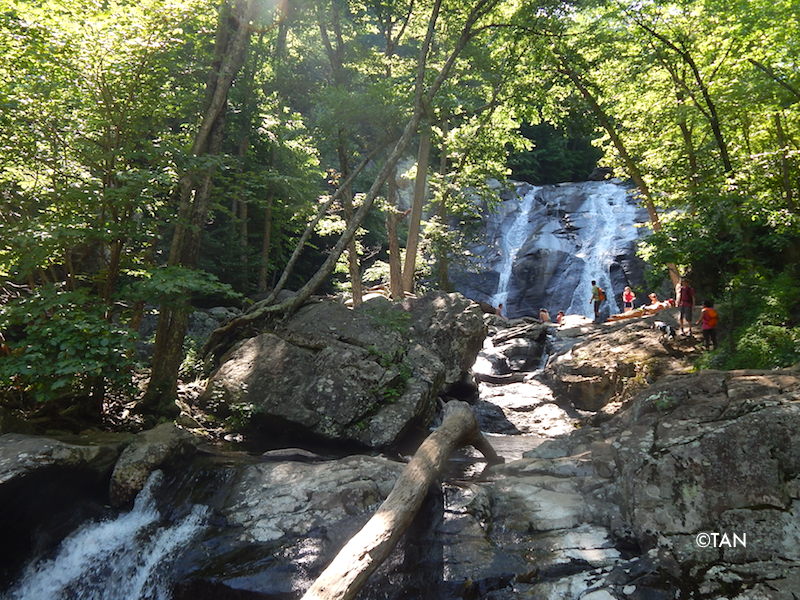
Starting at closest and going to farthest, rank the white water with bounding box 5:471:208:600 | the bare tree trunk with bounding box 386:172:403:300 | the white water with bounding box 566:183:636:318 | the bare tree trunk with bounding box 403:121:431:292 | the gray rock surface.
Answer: the white water with bounding box 5:471:208:600, the gray rock surface, the bare tree trunk with bounding box 403:121:431:292, the bare tree trunk with bounding box 386:172:403:300, the white water with bounding box 566:183:636:318

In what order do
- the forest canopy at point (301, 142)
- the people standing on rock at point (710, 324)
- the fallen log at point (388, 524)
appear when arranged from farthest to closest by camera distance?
the people standing on rock at point (710, 324)
the forest canopy at point (301, 142)
the fallen log at point (388, 524)

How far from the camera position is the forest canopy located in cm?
617

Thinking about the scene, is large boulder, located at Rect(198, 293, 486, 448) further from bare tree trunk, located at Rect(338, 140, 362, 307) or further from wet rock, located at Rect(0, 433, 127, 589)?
bare tree trunk, located at Rect(338, 140, 362, 307)

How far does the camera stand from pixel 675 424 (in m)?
5.21

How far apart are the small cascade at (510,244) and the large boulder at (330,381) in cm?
1746

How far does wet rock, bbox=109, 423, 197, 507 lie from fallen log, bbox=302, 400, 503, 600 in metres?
2.78

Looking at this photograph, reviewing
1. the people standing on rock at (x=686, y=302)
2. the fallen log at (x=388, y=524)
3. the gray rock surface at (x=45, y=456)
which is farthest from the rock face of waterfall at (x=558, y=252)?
the gray rock surface at (x=45, y=456)

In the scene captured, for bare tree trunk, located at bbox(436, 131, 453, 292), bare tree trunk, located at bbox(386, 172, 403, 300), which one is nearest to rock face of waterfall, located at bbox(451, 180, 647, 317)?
bare tree trunk, located at bbox(436, 131, 453, 292)

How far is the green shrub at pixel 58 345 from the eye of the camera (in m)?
5.59

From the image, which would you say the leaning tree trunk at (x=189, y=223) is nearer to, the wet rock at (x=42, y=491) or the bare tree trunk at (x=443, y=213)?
the wet rock at (x=42, y=491)

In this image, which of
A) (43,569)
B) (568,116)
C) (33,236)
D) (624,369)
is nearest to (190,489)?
(43,569)

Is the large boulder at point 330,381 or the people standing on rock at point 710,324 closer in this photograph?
the large boulder at point 330,381

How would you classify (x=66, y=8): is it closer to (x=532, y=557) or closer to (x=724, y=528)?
(x=532, y=557)

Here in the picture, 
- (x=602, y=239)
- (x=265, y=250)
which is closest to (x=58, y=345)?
(x=265, y=250)
